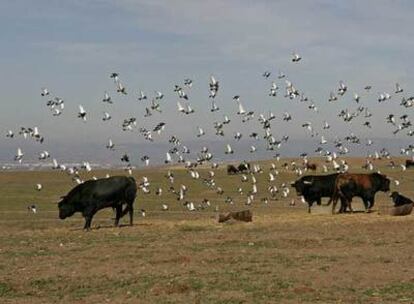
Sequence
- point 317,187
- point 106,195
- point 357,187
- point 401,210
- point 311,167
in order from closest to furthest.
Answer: point 401,210 → point 106,195 → point 357,187 → point 317,187 → point 311,167

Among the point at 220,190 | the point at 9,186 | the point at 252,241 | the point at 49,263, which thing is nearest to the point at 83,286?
the point at 49,263

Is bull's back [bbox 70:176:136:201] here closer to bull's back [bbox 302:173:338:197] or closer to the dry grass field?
the dry grass field

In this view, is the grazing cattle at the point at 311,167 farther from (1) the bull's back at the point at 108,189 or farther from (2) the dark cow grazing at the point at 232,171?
(1) the bull's back at the point at 108,189

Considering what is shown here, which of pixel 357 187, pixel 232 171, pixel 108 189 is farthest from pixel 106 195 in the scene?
pixel 232 171

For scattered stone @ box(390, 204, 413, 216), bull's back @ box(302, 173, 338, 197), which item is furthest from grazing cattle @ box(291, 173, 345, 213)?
scattered stone @ box(390, 204, 413, 216)

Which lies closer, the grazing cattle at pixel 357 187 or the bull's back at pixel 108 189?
the bull's back at pixel 108 189

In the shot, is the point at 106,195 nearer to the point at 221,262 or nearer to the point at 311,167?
the point at 221,262

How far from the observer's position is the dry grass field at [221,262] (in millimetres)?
15188

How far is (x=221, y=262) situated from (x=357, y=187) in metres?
17.1

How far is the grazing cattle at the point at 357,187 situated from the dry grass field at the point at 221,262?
3.47 meters

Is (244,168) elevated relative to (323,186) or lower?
elevated

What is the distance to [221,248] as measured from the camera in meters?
22.0

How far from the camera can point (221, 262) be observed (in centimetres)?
1925

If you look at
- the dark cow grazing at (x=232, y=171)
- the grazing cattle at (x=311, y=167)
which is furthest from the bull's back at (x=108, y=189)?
the grazing cattle at (x=311, y=167)
